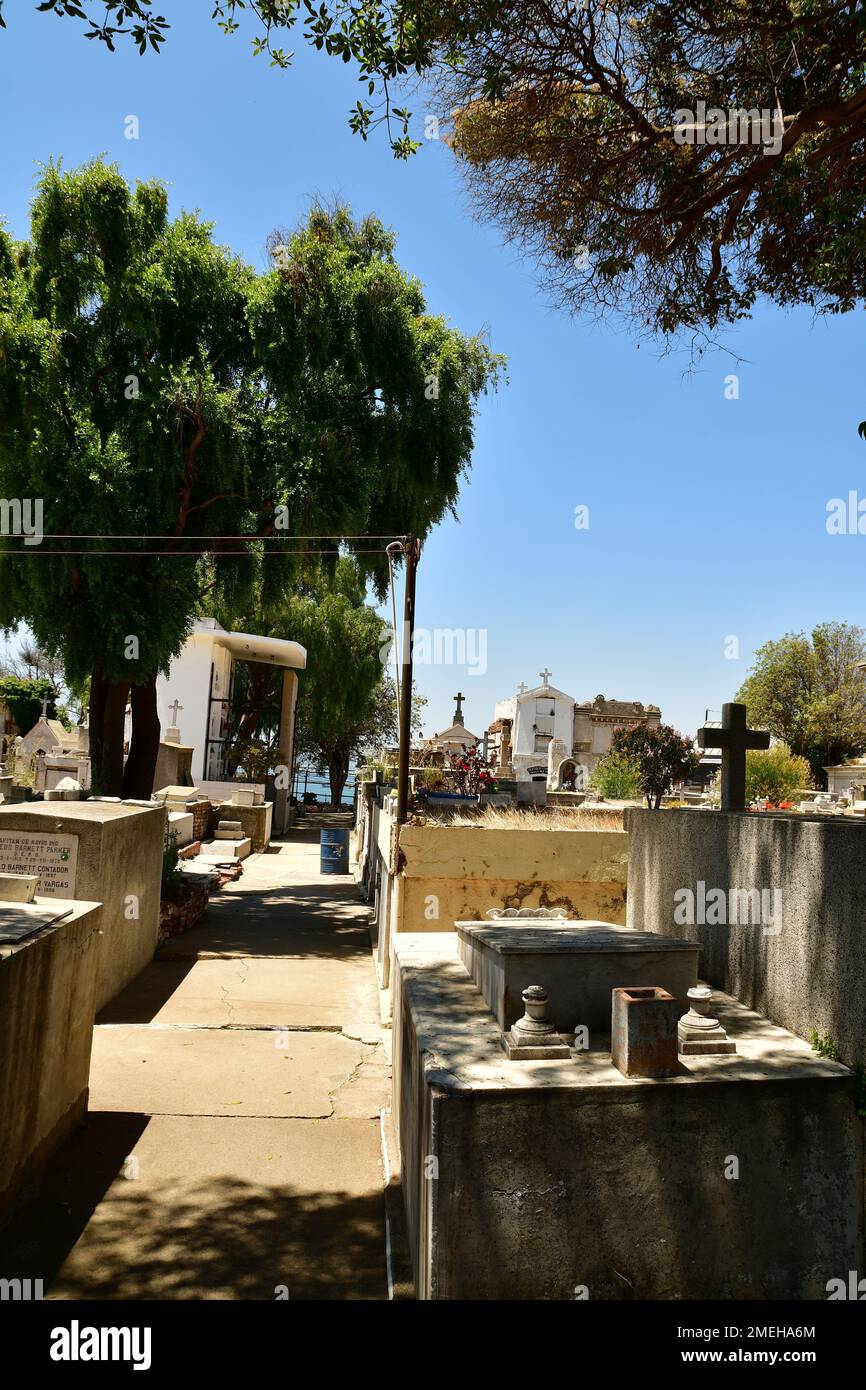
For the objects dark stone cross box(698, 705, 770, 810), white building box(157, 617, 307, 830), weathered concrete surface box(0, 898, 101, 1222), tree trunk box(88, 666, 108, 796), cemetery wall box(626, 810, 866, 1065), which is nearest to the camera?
cemetery wall box(626, 810, 866, 1065)

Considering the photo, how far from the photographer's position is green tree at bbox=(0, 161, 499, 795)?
1254 centimetres

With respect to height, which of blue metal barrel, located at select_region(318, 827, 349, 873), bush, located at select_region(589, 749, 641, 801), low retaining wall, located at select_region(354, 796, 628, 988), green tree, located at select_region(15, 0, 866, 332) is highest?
green tree, located at select_region(15, 0, 866, 332)

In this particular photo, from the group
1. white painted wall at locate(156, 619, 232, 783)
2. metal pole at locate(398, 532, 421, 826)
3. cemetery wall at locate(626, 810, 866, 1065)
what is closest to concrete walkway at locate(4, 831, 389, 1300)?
cemetery wall at locate(626, 810, 866, 1065)

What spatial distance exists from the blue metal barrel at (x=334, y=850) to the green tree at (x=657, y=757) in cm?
601

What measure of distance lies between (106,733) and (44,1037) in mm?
9776

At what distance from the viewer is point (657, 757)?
711 inches

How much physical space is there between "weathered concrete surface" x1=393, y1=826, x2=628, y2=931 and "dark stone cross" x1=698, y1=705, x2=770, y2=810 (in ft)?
7.06

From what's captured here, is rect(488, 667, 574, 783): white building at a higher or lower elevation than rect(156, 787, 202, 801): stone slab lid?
higher

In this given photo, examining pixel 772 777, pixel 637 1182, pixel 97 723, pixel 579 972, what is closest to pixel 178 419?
pixel 97 723

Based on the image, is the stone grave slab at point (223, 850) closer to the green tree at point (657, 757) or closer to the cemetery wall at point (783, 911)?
the green tree at point (657, 757)

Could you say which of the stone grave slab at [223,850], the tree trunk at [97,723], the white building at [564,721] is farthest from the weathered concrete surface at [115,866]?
the white building at [564,721]

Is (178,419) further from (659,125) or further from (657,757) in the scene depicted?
(657,757)

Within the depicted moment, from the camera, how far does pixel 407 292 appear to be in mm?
15102

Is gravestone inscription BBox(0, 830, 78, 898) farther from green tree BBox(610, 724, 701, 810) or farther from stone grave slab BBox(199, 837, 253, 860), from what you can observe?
green tree BBox(610, 724, 701, 810)
